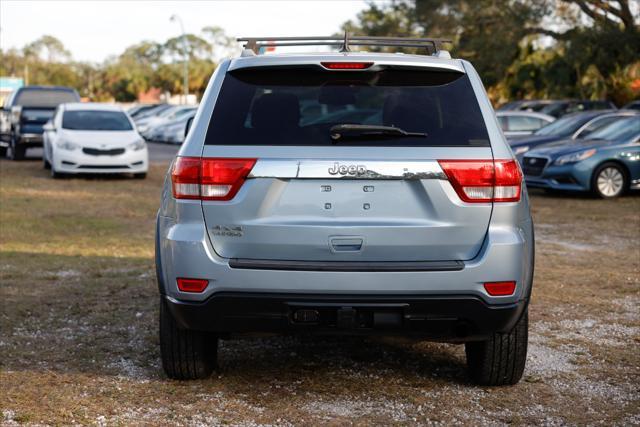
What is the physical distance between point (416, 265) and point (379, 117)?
82cm

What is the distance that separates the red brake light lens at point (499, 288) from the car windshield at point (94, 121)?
1702cm

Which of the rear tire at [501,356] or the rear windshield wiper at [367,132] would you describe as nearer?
the rear windshield wiper at [367,132]

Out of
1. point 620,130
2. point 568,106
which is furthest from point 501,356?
point 568,106

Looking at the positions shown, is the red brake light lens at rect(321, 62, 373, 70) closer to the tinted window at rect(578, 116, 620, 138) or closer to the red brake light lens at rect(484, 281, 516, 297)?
the red brake light lens at rect(484, 281, 516, 297)

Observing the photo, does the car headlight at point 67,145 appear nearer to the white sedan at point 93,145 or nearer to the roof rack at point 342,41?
the white sedan at point 93,145

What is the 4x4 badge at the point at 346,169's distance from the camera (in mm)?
4758

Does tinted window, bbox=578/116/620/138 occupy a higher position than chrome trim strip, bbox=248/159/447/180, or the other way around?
chrome trim strip, bbox=248/159/447/180

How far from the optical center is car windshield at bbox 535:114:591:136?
64.2ft

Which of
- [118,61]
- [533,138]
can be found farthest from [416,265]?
[118,61]

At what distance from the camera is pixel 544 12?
135ft

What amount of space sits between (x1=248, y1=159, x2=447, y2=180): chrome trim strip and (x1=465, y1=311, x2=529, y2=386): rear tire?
1003 millimetres

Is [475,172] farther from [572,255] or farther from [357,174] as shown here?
[572,255]

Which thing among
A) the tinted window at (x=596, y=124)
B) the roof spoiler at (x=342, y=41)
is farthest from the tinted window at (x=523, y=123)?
the roof spoiler at (x=342, y=41)

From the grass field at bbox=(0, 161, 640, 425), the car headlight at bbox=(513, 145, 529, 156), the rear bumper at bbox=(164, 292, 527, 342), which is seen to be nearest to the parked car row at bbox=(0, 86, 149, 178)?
the car headlight at bbox=(513, 145, 529, 156)
